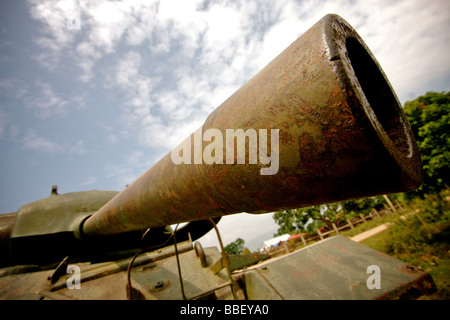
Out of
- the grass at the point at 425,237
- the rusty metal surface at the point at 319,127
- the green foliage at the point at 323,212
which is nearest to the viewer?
the rusty metal surface at the point at 319,127

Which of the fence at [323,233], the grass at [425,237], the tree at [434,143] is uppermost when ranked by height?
the tree at [434,143]

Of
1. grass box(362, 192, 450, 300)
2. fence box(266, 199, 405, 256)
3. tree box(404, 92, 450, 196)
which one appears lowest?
fence box(266, 199, 405, 256)

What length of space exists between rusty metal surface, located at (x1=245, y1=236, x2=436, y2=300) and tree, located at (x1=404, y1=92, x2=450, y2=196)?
9.43 metres

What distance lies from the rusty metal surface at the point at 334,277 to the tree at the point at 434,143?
9.43 m

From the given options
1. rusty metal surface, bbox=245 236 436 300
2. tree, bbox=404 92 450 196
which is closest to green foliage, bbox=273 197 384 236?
tree, bbox=404 92 450 196

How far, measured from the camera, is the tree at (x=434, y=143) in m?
9.36

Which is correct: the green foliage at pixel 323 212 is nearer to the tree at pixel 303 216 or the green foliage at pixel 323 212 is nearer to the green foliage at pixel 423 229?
the tree at pixel 303 216

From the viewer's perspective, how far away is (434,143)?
980 cm

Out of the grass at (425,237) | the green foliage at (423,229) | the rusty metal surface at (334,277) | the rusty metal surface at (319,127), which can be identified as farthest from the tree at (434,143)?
the rusty metal surface at (319,127)

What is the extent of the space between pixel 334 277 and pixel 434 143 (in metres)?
11.2

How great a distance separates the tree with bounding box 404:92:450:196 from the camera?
9356 millimetres

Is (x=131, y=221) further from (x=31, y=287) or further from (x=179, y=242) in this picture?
(x=179, y=242)

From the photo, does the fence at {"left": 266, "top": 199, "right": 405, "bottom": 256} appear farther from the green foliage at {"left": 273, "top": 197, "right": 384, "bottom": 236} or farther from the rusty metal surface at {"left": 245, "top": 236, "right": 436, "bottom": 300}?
the rusty metal surface at {"left": 245, "top": 236, "right": 436, "bottom": 300}
